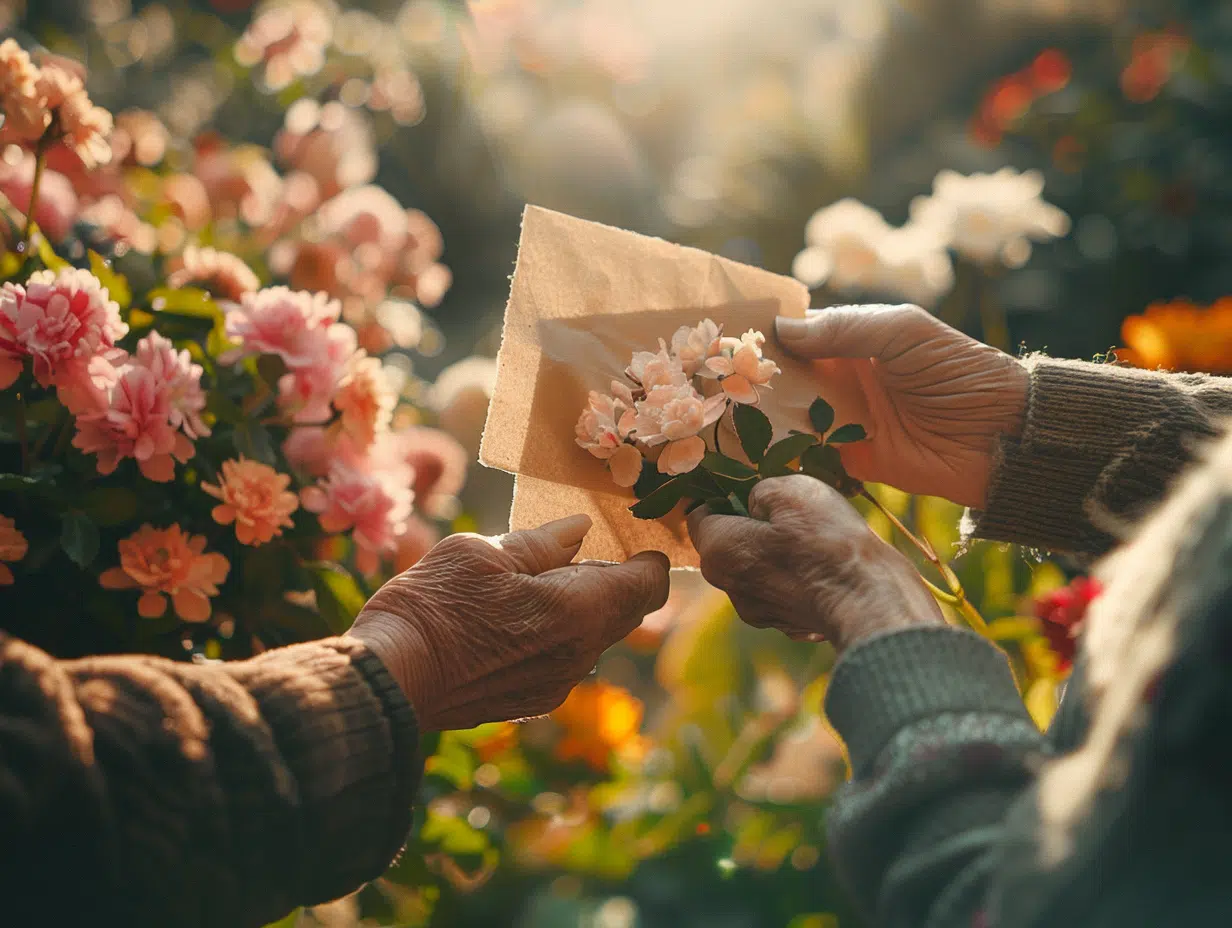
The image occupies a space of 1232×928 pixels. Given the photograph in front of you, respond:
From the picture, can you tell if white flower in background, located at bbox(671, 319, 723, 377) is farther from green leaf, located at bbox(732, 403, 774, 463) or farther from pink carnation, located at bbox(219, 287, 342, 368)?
pink carnation, located at bbox(219, 287, 342, 368)

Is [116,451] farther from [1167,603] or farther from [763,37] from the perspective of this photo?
[763,37]

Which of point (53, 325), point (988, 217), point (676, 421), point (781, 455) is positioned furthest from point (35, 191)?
point (988, 217)

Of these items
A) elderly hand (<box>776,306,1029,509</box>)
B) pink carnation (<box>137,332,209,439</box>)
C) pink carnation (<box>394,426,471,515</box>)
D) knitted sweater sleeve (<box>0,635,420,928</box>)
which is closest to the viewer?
knitted sweater sleeve (<box>0,635,420,928</box>)

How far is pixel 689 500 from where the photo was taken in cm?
108

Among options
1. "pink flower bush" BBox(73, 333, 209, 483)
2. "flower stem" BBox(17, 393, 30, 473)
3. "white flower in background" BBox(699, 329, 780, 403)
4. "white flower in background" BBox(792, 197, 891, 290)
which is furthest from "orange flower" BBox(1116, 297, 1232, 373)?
"flower stem" BBox(17, 393, 30, 473)

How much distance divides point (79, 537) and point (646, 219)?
1854 mm

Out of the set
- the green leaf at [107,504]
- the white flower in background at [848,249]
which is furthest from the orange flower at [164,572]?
the white flower in background at [848,249]

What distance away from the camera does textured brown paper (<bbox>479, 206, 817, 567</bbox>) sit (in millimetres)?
1046

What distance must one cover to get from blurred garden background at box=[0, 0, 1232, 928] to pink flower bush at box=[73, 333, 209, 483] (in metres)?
0.06

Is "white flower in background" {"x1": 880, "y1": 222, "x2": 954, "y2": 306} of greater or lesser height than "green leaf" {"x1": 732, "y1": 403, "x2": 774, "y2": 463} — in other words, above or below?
above

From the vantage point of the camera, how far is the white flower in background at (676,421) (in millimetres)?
977

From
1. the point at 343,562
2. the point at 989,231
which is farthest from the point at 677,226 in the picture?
the point at 343,562

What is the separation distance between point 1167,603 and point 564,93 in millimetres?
2481

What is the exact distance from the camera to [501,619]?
3.13ft
